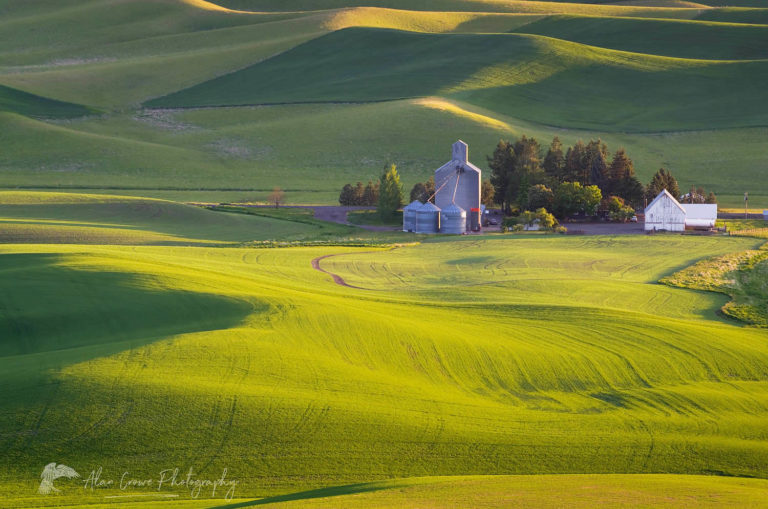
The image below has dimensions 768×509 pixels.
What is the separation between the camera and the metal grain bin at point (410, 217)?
70.7 metres

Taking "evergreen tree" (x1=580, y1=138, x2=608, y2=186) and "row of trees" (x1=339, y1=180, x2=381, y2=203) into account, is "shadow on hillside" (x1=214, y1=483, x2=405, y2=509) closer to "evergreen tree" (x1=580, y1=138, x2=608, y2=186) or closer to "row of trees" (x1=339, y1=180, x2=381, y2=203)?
"row of trees" (x1=339, y1=180, x2=381, y2=203)

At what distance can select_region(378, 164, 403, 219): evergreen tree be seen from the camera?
74500mm

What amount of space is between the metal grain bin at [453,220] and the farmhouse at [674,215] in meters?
15.4

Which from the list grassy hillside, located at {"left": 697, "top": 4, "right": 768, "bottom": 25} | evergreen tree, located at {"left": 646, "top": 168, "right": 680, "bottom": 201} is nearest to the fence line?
evergreen tree, located at {"left": 646, "top": 168, "right": 680, "bottom": 201}

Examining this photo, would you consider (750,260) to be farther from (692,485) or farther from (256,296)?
(692,485)

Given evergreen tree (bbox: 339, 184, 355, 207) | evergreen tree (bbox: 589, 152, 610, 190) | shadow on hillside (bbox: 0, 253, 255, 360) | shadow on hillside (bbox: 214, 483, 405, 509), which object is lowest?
shadow on hillside (bbox: 214, 483, 405, 509)

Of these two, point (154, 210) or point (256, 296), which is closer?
point (256, 296)

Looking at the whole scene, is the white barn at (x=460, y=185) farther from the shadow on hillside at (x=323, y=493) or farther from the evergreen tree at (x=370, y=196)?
the shadow on hillside at (x=323, y=493)

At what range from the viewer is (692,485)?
18.2m

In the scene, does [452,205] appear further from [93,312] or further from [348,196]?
[93,312]

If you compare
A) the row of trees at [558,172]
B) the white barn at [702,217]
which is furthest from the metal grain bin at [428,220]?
the white barn at [702,217]

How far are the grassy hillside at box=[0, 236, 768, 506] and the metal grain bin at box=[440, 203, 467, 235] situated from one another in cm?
3075

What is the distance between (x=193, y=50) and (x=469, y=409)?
169 meters

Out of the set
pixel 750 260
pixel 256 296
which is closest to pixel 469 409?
pixel 256 296
